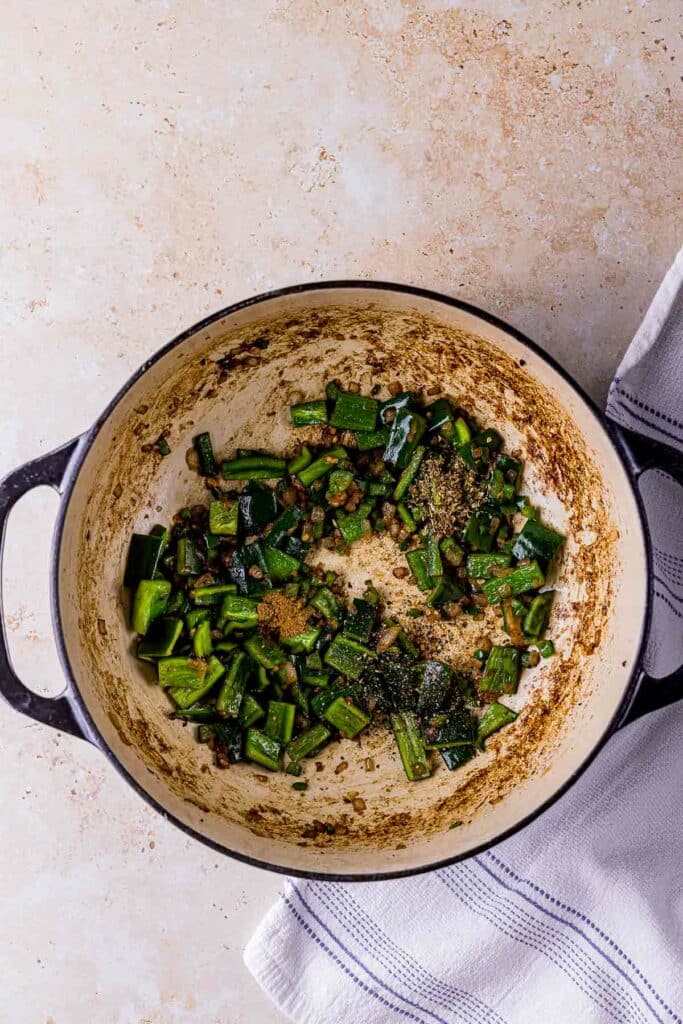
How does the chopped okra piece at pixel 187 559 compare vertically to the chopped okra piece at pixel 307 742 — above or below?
above

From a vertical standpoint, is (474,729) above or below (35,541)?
below

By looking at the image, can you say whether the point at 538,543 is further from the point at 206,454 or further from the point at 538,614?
the point at 206,454

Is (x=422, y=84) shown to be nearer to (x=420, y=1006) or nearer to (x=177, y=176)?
(x=177, y=176)

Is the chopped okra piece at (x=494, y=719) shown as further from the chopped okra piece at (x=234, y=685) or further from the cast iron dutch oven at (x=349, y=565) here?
the chopped okra piece at (x=234, y=685)

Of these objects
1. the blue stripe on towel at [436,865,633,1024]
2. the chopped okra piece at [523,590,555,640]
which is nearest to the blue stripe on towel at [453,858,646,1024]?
the blue stripe on towel at [436,865,633,1024]

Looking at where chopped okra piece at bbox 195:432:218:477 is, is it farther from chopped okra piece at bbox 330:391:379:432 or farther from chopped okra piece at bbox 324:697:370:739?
chopped okra piece at bbox 324:697:370:739

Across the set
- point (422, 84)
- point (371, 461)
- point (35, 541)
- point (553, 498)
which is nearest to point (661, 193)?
point (422, 84)

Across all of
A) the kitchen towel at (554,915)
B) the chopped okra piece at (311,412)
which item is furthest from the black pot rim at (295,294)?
the chopped okra piece at (311,412)
